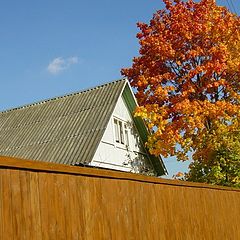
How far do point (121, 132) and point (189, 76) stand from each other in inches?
172

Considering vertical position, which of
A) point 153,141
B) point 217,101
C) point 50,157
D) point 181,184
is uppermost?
point 217,101

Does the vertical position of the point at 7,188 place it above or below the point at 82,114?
below

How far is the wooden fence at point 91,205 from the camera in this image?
10.3ft

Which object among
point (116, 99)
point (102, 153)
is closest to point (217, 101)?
point (116, 99)

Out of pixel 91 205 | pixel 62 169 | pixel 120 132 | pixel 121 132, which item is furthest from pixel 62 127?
pixel 62 169

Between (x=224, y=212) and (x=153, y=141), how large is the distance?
42.4 feet

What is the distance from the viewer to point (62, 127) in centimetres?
1995

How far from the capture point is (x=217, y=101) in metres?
21.7

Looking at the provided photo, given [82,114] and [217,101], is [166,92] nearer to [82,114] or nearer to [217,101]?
[217,101]

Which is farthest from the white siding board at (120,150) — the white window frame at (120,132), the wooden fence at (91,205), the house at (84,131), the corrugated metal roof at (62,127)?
the wooden fence at (91,205)

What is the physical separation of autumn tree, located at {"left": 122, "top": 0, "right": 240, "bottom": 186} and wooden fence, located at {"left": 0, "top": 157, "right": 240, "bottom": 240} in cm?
1395

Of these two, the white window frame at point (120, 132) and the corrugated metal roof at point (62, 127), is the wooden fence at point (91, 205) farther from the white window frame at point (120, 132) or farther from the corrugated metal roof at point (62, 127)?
the white window frame at point (120, 132)

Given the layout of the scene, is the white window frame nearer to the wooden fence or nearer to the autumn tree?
the autumn tree

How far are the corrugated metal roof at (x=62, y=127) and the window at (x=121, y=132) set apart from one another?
4.83 feet
